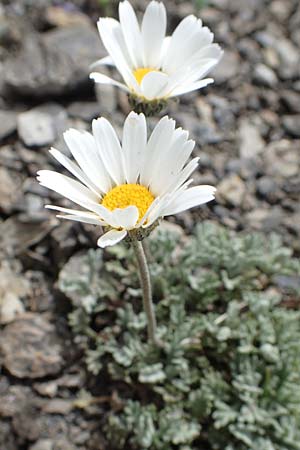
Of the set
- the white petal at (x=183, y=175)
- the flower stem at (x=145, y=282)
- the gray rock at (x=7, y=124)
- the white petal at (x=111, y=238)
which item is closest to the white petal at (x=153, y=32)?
the white petal at (x=183, y=175)

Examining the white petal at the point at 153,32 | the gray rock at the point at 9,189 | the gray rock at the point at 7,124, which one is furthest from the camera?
the gray rock at the point at 7,124

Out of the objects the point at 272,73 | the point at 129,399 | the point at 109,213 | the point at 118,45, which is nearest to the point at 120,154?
the point at 109,213

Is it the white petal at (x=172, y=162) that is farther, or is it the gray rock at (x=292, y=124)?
the gray rock at (x=292, y=124)

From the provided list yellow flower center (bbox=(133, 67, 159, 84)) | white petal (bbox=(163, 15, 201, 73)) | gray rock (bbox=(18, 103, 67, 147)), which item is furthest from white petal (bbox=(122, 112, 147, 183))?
gray rock (bbox=(18, 103, 67, 147))

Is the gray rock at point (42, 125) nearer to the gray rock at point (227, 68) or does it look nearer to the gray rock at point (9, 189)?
the gray rock at point (9, 189)

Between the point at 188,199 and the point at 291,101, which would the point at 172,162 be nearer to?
the point at 188,199
